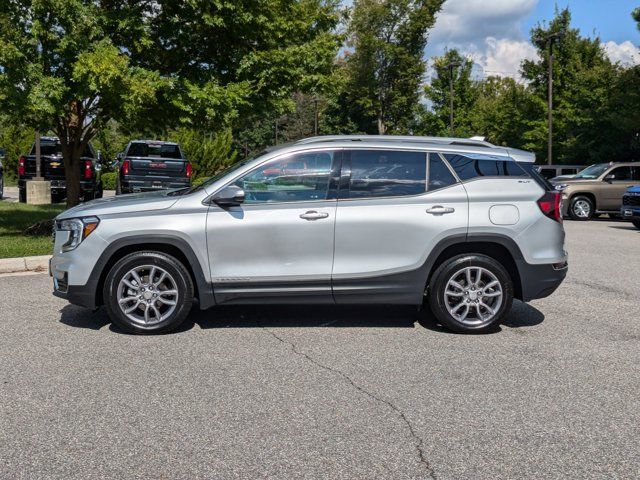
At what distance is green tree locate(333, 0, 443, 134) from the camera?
5622 cm

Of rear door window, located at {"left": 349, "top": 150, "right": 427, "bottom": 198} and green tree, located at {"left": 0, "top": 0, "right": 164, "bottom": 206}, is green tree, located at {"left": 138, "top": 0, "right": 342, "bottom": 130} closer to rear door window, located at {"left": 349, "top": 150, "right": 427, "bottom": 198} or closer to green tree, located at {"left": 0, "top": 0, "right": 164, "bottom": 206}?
green tree, located at {"left": 0, "top": 0, "right": 164, "bottom": 206}

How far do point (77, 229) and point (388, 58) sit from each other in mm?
53991

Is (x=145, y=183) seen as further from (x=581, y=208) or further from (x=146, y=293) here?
(x=146, y=293)

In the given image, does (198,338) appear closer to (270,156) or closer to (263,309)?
(263,309)

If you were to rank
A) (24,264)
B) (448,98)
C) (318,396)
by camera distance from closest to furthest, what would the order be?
1. (318,396)
2. (24,264)
3. (448,98)

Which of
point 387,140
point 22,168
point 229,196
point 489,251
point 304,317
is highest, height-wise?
point 22,168

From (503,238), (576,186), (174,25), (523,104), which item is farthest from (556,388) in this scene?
(523,104)

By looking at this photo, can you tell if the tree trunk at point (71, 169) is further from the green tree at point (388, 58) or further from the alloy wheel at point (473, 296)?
the green tree at point (388, 58)

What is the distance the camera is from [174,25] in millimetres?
12250

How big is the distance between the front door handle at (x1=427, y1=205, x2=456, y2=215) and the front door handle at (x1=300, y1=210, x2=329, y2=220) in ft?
3.12

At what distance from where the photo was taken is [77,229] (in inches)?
238

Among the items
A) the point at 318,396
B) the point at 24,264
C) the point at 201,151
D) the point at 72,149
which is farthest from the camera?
the point at 201,151

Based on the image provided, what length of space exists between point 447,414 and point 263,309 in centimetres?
330

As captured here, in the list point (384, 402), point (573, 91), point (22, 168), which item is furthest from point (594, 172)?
point (573, 91)
